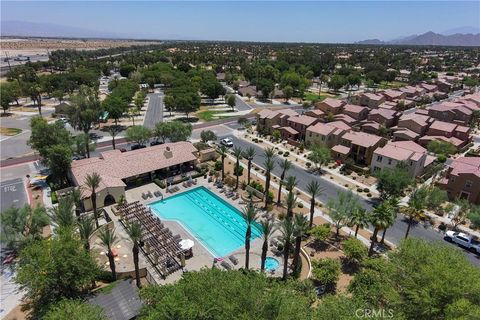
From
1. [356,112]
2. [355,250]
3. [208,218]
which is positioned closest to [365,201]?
[355,250]

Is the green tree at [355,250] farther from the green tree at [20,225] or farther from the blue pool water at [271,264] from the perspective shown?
the green tree at [20,225]

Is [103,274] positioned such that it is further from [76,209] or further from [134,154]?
[134,154]

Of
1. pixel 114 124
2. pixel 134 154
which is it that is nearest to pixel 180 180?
pixel 134 154

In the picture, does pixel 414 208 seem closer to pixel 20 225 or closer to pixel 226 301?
pixel 226 301

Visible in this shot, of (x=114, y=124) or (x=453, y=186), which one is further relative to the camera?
(x=114, y=124)
